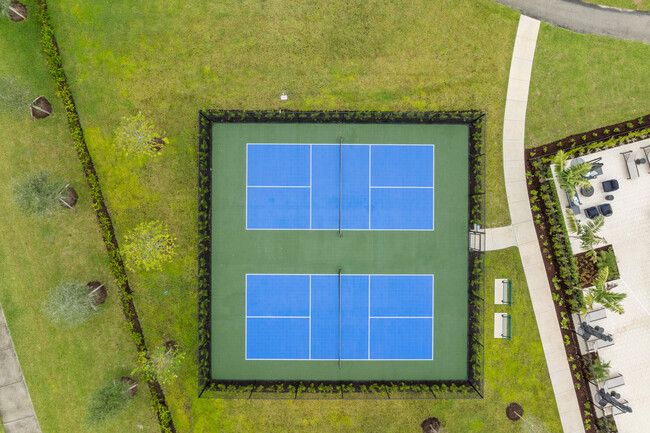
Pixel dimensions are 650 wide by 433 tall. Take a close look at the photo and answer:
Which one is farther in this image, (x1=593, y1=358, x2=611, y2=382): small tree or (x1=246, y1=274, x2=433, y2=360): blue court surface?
(x1=246, y1=274, x2=433, y2=360): blue court surface

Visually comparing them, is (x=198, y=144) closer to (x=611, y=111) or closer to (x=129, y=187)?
(x=129, y=187)

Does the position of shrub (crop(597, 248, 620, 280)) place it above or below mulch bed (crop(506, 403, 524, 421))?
above

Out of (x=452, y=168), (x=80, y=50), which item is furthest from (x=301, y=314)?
(x=80, y=50)

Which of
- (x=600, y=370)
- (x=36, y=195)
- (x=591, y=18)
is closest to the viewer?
(x=36, y=195)

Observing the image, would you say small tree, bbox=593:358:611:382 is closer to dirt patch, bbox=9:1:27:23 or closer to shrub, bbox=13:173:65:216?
shrub, bbox=13:173:65:216

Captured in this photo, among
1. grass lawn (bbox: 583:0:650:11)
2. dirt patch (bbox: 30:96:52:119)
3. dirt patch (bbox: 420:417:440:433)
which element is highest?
grass lawn (bbox: 583:0:650:11)

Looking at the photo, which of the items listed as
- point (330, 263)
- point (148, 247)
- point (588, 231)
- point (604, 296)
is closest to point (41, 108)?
point (148, 247)

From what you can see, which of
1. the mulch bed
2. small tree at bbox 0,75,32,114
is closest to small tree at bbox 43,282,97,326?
small tree at bbox 0,75,32,114

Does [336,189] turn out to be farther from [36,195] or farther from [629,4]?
[629,4]
